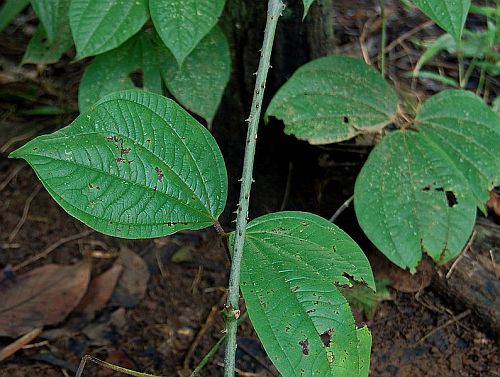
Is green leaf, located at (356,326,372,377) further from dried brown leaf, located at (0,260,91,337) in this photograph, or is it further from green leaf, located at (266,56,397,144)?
dried brown leaf, located at (0,260,91,337)

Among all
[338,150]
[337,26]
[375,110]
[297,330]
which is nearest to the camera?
[297,330]

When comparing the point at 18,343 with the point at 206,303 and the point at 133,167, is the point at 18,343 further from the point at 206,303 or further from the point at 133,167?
the point at 133,167

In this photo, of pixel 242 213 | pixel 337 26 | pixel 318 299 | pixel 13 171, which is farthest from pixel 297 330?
pixel 337 26

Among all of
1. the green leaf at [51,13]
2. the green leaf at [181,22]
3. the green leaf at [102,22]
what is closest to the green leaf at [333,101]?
the green leaf at [181,22]

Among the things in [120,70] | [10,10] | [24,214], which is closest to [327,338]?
[120,70]

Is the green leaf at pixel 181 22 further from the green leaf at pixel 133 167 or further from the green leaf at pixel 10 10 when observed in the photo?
the green leaf at pixel 10 10

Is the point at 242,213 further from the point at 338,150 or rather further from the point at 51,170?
the point at 338,150
